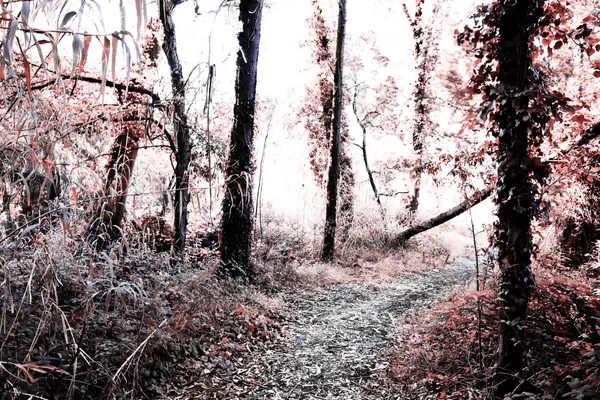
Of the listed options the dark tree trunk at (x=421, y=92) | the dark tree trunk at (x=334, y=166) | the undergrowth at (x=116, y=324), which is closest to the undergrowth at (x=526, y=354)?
the undergrowth at (x=116, y=324)

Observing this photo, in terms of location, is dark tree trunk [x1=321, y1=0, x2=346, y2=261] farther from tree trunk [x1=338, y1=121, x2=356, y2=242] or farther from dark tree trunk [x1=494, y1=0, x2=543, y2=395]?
dark tree trunk [x1=494, y1=0, x2=543, y2=395]

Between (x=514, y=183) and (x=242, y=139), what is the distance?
450cm

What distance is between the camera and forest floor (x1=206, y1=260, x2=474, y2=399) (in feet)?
12.7

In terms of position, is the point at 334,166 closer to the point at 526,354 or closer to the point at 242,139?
the point at 242,139

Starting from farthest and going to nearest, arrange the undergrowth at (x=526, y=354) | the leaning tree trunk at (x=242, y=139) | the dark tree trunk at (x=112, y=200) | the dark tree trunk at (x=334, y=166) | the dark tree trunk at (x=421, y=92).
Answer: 1. the dark tree trunk at (x=421, y=92)
2. the dark tree trunk at (x=334, y=166)
3. the leaning tree trunk at (x=242, y=139)
4. the undergrowth at (x=526, y=354)
5. the dark tree trunk at (x=112, y=200)

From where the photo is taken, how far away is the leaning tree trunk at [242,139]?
21.8 ft

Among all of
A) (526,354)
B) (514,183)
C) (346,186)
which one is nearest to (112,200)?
(514,183)

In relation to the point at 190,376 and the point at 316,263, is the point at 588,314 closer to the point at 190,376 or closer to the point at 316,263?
the point at 190,376

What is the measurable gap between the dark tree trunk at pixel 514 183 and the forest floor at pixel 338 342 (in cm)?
120

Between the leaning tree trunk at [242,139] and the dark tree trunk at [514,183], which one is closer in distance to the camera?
the dark tree trunk at [514,183]

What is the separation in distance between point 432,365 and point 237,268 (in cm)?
350

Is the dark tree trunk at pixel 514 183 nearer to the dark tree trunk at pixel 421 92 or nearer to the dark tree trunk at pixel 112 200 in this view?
the dark tree trunk at pixel 112 200

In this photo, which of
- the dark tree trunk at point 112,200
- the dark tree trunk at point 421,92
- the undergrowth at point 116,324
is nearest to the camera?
the undergrowth at point 116,324

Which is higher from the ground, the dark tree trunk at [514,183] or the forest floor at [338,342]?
the dark tree trunk at [514,183]
